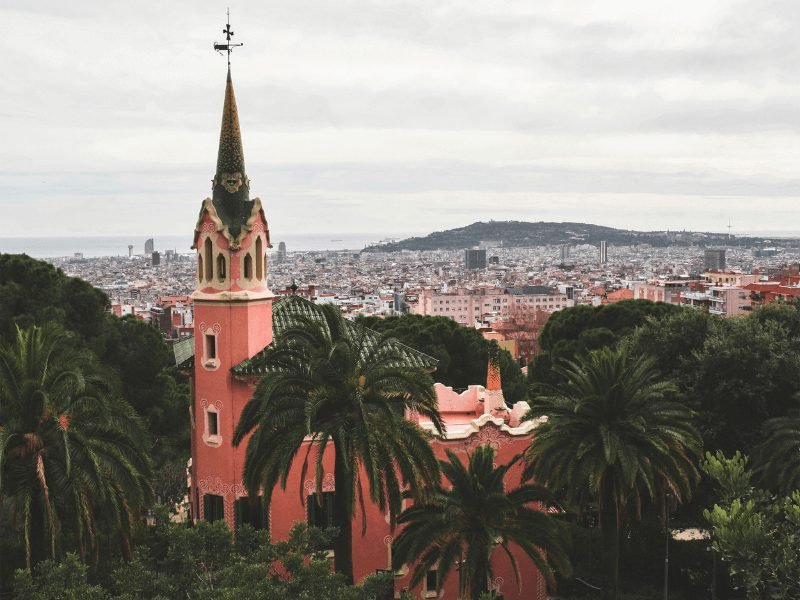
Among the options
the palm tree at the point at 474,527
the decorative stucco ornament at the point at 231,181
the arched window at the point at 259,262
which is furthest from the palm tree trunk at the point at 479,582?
the decorative stucco ornament at the point at 231,181

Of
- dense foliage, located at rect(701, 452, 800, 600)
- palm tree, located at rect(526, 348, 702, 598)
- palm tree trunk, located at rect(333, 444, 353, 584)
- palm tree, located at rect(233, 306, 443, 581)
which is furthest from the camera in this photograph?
palm tree, located at rect(526, 348, 702, 598)

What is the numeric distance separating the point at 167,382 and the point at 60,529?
19.6 m

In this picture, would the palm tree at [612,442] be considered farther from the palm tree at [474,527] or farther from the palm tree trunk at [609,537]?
the palm tree at [474,527]

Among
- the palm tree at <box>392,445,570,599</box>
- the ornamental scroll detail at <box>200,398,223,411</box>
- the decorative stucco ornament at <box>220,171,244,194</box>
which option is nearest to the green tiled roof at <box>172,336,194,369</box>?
the ornamental scroll detail at <box>200,398,223,411</box>

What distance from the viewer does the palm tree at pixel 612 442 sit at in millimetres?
16984

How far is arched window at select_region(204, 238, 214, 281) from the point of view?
1942 centimetres

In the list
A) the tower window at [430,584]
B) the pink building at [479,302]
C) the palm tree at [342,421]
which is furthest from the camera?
the pink building at [479,302]

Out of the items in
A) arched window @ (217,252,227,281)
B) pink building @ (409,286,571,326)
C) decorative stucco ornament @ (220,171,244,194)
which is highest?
decorative stucco ornament @ (220,171,244,194)

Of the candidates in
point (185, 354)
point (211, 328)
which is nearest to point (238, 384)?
point (211, 328)

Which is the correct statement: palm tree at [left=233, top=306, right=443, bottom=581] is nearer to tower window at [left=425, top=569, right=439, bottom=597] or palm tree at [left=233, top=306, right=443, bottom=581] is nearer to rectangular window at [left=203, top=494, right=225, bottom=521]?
rectangular window at [left=203, top=494, right=225, bottom=521]

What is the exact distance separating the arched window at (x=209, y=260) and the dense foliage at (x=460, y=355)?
18.9 meters

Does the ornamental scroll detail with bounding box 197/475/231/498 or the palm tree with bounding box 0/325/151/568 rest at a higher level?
the palm tree with bounding box 0/325/151/568

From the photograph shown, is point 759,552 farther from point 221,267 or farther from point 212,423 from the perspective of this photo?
point 221,267

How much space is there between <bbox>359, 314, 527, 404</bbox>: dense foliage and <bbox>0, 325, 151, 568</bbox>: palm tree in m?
23.5
